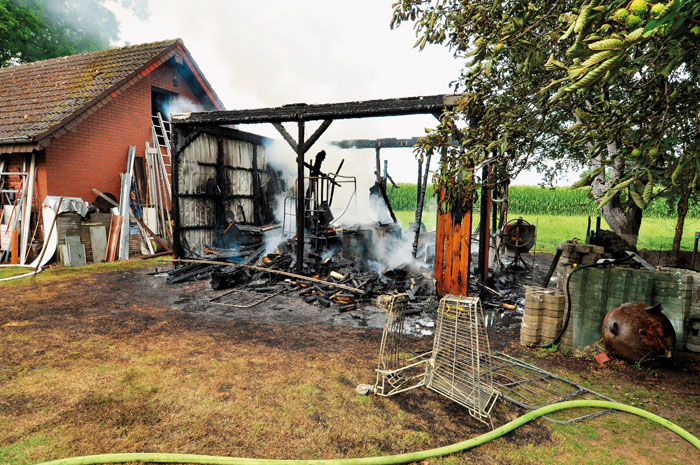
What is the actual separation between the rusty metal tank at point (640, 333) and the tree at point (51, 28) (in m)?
27.5

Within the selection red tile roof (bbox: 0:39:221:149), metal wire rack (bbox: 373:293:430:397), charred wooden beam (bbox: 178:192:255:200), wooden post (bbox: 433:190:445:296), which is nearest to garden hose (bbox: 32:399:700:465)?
metal wire rack (bbox: 373:293:430:397)

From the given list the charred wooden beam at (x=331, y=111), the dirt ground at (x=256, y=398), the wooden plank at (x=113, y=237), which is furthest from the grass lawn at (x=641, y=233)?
the wooden plank at (x=113, y=237)

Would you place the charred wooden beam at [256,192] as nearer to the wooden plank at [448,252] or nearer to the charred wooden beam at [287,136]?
the charred wooden beam at [287,136]

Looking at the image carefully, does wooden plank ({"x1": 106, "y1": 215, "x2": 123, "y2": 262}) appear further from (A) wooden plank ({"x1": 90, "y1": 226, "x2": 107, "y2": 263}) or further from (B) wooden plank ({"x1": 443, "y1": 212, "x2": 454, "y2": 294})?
(B) wooden plank ({"x1": 443, "y1": 212, "x2": 454, "y2": 294})

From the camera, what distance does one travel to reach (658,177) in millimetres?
2398

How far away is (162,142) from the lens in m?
14.0

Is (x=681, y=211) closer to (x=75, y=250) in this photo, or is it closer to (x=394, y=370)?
(x=394, y=370)

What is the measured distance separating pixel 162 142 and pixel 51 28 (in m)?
16.2

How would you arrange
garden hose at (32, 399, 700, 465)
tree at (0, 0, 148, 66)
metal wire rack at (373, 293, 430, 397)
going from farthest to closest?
tree at (0, 0, 148, 66)
metal wire rack at (373, 293, 430, 397)
garden hose at (32, 399, 700, 465)

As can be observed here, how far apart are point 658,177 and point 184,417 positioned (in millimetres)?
4280

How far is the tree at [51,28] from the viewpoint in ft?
61.9

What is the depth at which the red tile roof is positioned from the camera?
10.5 meters

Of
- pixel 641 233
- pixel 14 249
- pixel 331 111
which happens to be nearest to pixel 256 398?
pixel 331 111

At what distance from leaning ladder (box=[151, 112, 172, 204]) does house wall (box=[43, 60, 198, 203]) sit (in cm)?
36
